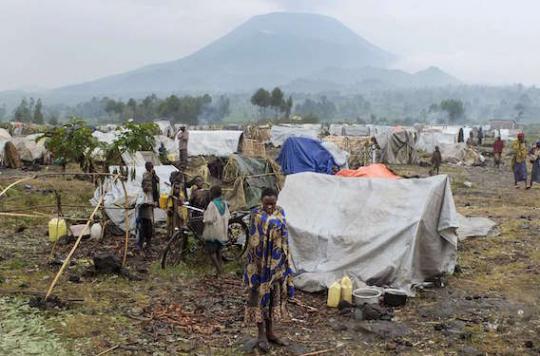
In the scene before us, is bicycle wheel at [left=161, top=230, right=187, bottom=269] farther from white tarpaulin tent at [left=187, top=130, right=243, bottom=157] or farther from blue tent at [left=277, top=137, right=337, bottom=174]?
white tarpaulin tent at [left=187, top=130, right=243, bottom=157]

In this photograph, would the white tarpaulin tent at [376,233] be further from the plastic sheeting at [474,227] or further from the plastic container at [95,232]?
the plastic container at [95,232]

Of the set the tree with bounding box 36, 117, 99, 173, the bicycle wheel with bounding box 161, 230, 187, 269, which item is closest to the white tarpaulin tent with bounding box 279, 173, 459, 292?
the bicycle wheel with bounding box 161, 230, 187, 269

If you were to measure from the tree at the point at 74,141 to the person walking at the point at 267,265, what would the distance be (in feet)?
27.1

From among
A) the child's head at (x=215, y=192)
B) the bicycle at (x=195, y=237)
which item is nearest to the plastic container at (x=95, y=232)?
the bicycle at (x=195, y=237)

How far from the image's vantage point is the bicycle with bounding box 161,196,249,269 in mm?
8141

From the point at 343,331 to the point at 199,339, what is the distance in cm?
157

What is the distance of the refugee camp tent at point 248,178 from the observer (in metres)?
11.6

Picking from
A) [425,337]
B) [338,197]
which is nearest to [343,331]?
[425,337]

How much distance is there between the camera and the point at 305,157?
1850 centimetres

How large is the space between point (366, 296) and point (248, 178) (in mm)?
5653

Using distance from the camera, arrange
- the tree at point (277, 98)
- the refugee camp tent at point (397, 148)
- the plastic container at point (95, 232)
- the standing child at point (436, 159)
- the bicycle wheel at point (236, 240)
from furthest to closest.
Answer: the tree at point (277, 98) < the refugee camp tent at point (397, 148) < the standing child at point (436, 159) < the plastic container at point (95, 232) < the bicycle wheel at point (236, 240)

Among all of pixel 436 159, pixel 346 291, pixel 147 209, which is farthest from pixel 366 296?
pixel 436 159

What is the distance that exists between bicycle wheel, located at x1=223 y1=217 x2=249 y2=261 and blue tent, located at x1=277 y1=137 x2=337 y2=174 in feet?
30.0

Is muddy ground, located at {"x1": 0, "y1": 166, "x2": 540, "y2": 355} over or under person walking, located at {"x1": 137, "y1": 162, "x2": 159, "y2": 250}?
under
